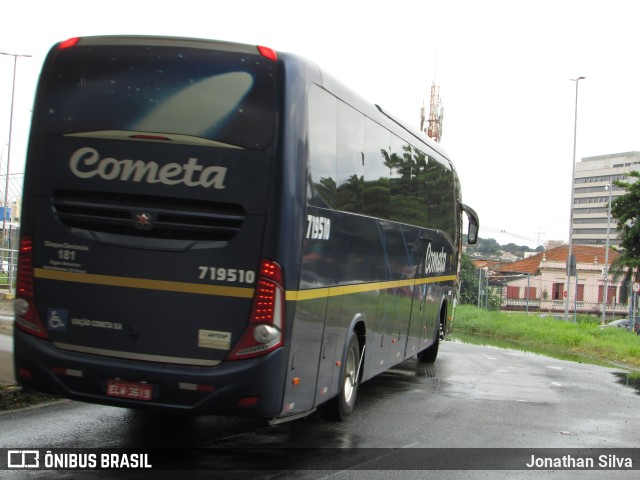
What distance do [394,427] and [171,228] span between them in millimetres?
3761

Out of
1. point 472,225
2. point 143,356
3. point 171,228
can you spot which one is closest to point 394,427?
point 143,356

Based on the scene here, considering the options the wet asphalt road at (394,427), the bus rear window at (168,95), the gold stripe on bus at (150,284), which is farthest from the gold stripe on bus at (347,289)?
the wet asphalt road at (394,427)

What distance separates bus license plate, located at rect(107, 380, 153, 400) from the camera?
707 cm

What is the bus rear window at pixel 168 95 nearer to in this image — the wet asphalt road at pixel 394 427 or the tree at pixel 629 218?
the wet asphalt road at pixel 394 427

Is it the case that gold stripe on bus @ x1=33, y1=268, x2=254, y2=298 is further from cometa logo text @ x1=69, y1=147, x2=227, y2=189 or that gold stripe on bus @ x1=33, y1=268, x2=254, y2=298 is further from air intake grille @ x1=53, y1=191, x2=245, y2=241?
cometa logo text @ x1=69, y1=147, x2=227, y2=189

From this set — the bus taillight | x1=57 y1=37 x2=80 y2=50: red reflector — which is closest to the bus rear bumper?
the bus taillight

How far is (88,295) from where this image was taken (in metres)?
7.29

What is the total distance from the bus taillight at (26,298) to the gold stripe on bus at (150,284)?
0.25 meters

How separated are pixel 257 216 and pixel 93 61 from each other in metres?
1.90

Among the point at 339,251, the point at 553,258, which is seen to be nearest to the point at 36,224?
the point at 339,251

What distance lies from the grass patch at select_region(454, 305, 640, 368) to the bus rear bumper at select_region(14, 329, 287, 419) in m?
16.8

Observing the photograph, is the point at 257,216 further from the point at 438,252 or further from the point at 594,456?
the point at 438,252

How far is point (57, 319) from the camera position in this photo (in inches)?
290

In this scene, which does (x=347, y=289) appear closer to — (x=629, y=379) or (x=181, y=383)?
(x=181, y=383)
